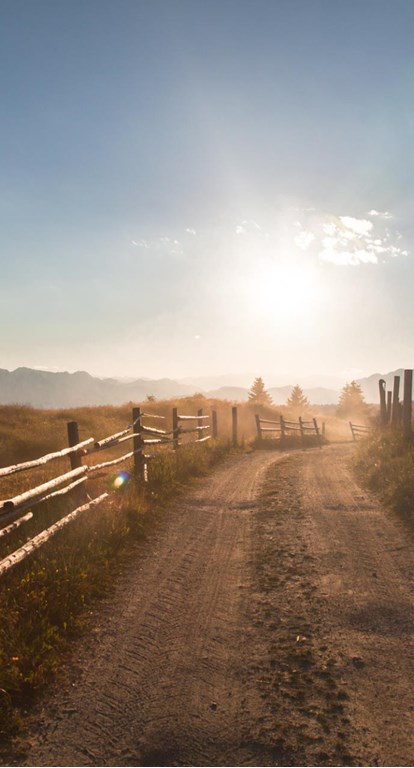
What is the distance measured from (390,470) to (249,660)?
8542mm

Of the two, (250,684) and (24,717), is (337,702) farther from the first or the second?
(24,717)

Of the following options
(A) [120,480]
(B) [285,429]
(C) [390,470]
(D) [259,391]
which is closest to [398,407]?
(C) [390,470]

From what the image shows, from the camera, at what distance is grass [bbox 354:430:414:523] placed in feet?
30.3

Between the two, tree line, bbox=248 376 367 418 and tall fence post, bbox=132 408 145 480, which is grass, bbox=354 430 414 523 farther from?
tree line, bbox=248 376 367 418

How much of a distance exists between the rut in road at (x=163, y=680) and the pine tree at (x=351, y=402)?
7540 cm

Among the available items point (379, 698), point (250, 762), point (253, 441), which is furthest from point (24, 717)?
point (253, 441)

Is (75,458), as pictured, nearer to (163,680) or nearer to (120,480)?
(120,480)

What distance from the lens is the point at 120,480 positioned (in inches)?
422

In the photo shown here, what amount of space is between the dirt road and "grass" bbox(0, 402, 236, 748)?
0.86 feet

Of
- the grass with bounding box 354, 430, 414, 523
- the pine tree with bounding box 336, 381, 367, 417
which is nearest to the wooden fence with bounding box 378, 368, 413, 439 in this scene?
the grass with bounding box 354, 430, 414, 523

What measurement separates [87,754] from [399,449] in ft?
39.3

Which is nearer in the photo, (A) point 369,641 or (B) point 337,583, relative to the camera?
(A) point 369,641

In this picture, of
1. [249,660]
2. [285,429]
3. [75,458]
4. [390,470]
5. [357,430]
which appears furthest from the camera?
[357,430]

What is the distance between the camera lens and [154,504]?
952 cm
